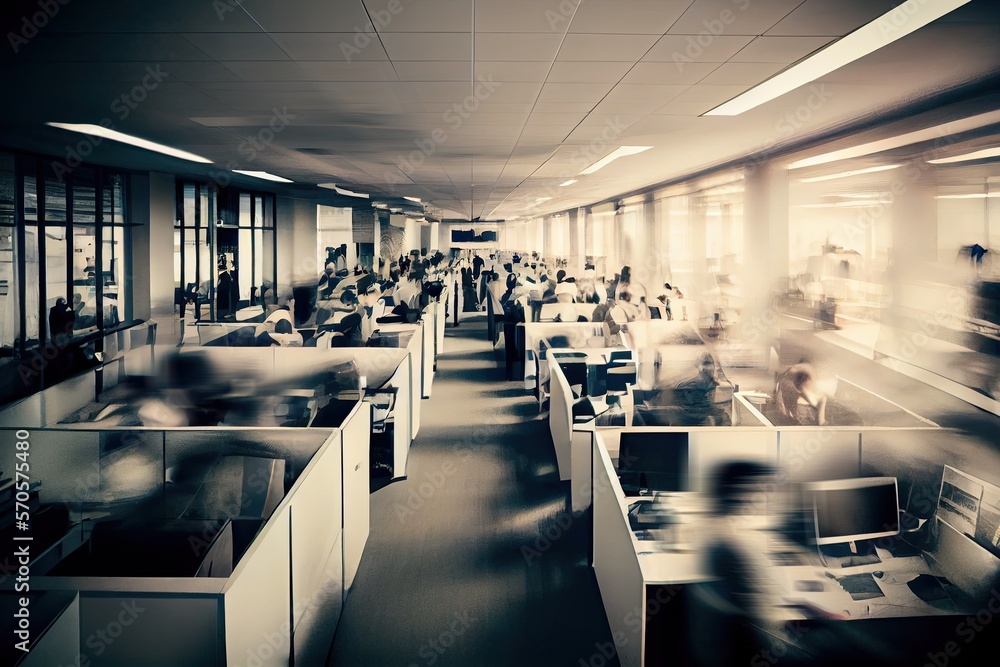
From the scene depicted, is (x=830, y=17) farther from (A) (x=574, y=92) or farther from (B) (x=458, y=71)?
(B) (x=458, y=71)

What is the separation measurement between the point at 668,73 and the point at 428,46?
4.31 feet

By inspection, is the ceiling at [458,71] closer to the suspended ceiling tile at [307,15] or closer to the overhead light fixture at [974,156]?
the suspended ceiling tile at [307,15]

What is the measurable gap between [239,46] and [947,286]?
4.93 metres

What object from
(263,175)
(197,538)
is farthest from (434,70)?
(263,175)

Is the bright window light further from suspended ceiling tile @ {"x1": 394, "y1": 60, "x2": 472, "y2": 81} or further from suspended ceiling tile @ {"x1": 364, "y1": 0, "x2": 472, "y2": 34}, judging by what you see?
suspended ceiling tile @ {"x1": 364, "y1": 0, "x2": 472, "y2": 34}

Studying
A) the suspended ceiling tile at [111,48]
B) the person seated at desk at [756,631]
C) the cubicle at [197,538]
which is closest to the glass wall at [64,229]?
the suspended ceiling tile at [111,48]

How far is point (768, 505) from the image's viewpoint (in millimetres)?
3094

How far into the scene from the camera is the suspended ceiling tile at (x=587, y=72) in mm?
3479

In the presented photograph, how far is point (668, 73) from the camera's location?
146 inches

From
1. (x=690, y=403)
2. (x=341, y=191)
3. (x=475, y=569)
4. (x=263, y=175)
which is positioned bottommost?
(x=475, y=569)

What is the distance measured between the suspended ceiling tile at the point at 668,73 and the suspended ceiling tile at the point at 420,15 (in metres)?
1.09

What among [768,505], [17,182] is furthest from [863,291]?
[17,182]

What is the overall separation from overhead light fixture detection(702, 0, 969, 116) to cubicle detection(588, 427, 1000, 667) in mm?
1771

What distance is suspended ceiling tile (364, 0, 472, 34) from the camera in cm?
259
